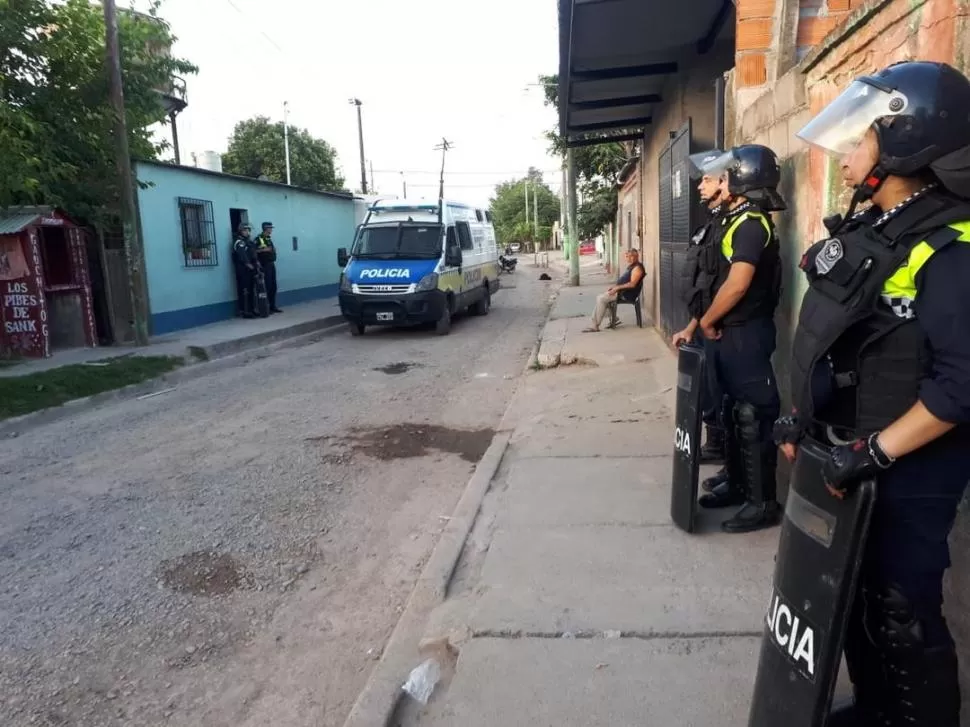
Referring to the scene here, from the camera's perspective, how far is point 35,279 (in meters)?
10.6

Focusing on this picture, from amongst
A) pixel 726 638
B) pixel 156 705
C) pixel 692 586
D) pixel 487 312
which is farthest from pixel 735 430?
pixel 487 312

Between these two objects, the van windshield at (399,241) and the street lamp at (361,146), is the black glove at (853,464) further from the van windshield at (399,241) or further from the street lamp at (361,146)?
the street lamp at (361,146)

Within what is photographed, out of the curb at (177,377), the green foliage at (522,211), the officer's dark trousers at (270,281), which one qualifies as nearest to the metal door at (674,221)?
the curb at (177,377)

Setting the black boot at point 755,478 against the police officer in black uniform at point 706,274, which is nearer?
the black boot at point 755,478

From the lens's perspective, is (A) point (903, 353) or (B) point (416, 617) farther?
(B) point (416, 617)

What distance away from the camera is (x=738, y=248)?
3.56 metres

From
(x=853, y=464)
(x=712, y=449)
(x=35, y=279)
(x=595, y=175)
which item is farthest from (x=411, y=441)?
(x=595, y=175)

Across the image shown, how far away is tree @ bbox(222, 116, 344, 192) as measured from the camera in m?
39.8

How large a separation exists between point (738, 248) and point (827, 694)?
2.21m

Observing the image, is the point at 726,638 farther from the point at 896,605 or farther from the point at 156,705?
the point at 156,705

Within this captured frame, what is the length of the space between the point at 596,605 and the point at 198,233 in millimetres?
13294

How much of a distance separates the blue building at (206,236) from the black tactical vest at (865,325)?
12.5 m

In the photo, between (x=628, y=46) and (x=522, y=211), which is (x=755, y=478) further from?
(x=522, y=211)

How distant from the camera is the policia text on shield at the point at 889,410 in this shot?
1754mm
